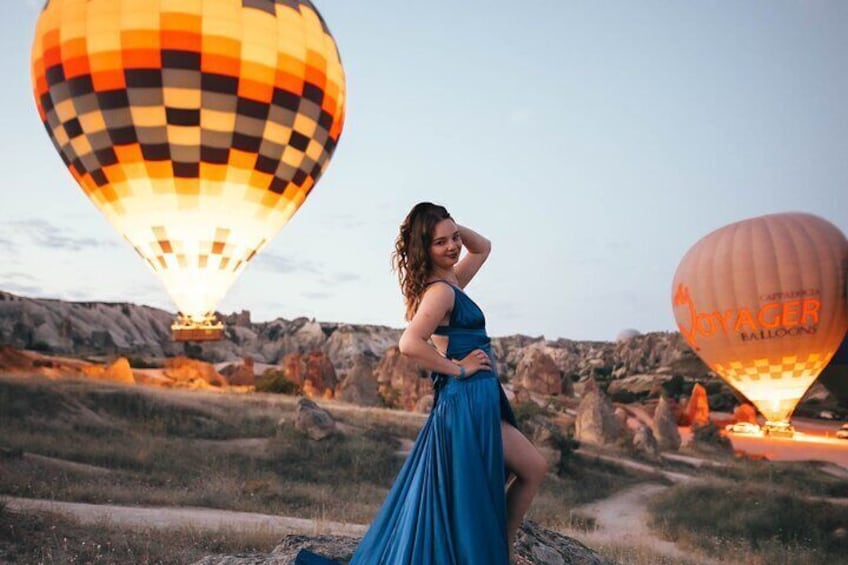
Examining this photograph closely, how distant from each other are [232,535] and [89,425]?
8103 millimetres

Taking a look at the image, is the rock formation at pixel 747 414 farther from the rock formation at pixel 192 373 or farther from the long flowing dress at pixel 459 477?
the long flowing dress at pixel 459 477

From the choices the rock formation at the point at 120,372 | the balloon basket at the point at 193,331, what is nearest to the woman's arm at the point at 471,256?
A: the balloon basket at the point at 193,331

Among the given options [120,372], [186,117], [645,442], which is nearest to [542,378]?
[645,442]

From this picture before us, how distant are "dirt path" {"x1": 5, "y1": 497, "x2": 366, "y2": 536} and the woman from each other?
14.2 ft

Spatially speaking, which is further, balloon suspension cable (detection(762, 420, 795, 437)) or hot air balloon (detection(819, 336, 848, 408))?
hot air balloon (detection(819, 336, 848, 408))

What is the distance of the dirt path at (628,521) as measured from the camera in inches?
402

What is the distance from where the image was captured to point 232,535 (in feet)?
25.1

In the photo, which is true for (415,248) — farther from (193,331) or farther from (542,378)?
(542,378)

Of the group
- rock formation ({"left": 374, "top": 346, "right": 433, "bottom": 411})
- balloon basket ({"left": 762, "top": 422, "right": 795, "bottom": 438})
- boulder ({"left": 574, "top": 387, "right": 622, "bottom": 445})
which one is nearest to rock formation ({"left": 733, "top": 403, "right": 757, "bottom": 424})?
balloon basket ({"left": 762, "top": 422, "right": 795, "bottom": 438})

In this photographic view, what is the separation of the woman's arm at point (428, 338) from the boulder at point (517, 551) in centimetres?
145

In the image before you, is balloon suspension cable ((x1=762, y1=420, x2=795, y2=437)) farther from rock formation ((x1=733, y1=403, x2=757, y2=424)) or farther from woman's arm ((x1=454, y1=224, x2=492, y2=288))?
woman's arm ((x1=454, y1=224, x2=492, y2=288))

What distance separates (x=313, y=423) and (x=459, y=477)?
41.3ft

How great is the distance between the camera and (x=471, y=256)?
13.4 feet

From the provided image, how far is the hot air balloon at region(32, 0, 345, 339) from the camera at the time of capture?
1499 centimetres
